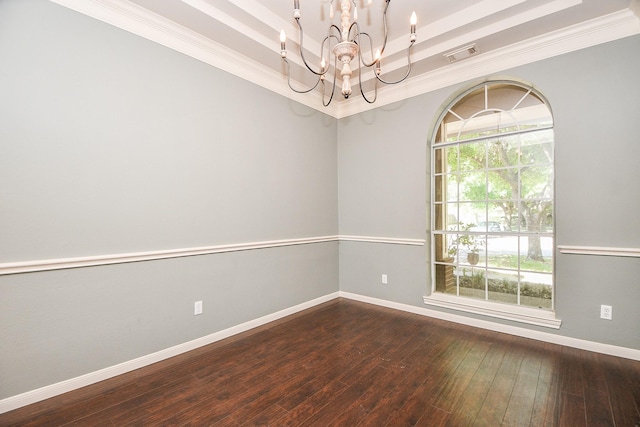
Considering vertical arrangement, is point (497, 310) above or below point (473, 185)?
below

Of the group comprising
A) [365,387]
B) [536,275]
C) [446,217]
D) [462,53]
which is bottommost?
[365,387]

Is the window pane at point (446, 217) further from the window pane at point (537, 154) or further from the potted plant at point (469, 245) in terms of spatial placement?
the window pane at point (537, 154)

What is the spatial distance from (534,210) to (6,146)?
170 inches

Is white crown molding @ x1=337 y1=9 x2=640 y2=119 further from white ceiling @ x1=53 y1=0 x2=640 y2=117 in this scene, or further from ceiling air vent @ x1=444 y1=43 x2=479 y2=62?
ceiling air vent @ x1=444 y1=43 x2=479 y2=62

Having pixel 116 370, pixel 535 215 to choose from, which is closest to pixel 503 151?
pixel 535 215

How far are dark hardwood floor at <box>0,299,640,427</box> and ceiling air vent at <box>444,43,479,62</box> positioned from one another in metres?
2.87

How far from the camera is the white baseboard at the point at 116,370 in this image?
69.7 inches

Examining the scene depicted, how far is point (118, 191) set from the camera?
2.17 m

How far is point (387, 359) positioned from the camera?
7.86ft

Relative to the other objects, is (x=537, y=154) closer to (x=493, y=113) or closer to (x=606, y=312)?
(x=493, y=113)

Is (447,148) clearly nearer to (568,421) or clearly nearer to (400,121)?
(400,121)

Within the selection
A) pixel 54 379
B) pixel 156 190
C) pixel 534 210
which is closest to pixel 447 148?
pixel 534 210

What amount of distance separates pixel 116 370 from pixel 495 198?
3.86 meters

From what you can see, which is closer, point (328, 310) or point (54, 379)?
point (54, 379)
